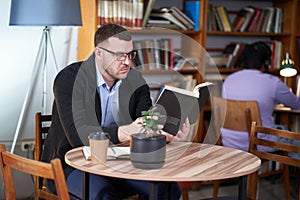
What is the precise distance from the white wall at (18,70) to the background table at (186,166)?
4.50 feet

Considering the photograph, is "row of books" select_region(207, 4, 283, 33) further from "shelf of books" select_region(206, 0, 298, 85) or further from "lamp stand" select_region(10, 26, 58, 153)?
"lamp stand" select_region(10, 26, 58, 153)

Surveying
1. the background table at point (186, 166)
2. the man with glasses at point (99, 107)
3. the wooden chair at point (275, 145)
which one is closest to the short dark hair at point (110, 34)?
the man with glasses at point (99, 107)

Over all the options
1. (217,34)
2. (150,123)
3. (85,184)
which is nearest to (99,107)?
(85,184)

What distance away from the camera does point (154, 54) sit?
4098 millimetres

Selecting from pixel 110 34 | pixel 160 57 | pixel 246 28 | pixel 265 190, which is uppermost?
pixel 246 28

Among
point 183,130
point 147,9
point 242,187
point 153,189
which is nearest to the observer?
point 153,189

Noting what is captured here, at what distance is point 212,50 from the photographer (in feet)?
15.2

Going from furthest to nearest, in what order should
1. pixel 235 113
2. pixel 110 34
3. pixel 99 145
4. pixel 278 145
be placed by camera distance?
1. pixel 235 113
2. pixel 278 145
3. pixel 110 34
4. pixel 99 145

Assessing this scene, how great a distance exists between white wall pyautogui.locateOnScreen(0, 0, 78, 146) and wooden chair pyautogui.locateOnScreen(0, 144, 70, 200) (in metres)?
1.71

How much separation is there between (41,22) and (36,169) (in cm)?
160

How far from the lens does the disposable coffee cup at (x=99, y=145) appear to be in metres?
2.05

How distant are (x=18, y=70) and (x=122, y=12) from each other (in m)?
0.86

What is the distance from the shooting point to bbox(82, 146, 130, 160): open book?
216cm

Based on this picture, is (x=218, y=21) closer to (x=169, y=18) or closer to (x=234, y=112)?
(x=169, y=18)
